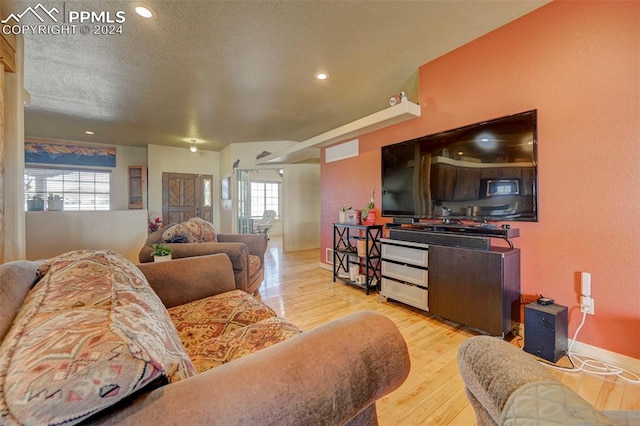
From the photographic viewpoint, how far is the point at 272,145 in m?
6.24

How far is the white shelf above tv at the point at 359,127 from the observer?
109 inches

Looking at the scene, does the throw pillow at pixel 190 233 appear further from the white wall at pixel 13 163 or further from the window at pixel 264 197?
the window at pixel 264 197

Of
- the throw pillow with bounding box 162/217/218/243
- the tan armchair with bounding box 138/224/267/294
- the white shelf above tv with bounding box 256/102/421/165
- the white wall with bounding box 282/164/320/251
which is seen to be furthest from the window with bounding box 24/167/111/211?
the tan armchair with bounding box 138/224/267/294

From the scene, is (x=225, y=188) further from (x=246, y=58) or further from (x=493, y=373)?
(x=493, y=373)

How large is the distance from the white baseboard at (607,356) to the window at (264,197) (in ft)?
27.0

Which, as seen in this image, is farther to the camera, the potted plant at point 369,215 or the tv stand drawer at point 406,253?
the potted plant at point 369,215

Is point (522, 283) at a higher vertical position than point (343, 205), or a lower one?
lower

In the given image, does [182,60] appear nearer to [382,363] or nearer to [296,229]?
A: [382,363]

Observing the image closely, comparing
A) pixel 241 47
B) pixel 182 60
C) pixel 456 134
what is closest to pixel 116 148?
pixel 182 60

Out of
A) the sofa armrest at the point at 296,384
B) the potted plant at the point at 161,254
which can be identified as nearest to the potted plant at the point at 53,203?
the potted plant at the point at 161,254

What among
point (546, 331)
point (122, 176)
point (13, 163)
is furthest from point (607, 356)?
point (122, 176)

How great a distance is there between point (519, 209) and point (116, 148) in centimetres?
782

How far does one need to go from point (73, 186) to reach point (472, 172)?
25.6ft

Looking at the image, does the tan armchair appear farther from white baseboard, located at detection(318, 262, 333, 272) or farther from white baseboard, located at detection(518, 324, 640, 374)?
white baseboard, located at detection(518, 324, 640, 374)
